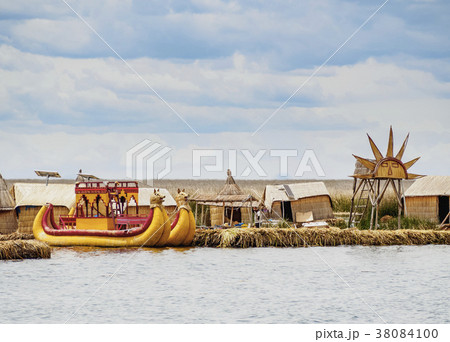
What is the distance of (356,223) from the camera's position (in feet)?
120

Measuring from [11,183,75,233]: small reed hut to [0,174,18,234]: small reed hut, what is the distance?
1.16 feet

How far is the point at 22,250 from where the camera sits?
84.0 feet

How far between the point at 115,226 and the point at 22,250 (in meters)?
7.70

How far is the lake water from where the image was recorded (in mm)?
18578

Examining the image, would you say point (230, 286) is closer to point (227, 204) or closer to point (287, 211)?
point (227, 204)

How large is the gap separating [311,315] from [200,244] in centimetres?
1402

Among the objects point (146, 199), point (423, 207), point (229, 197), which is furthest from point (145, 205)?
point (423, 207)

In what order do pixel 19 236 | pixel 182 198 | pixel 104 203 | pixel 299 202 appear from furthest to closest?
1. pixel 299 202
2. pixel 19 236
3. pixel 104 203
4. pixel 182 198

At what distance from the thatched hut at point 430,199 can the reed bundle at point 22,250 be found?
1826 centimetres

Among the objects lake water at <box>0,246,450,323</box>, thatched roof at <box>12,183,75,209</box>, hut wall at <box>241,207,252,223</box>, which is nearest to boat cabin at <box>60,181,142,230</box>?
lake water at <box>0,246,450,323</box>

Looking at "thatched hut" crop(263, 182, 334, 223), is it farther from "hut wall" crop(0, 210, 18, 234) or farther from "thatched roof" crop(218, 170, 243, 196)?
"hut wall" crop(0, 210, 18, 234)

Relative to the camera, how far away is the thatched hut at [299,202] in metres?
38.5

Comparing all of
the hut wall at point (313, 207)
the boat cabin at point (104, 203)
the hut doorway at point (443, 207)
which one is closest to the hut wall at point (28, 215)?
the boat cabin at point (104, 203)
